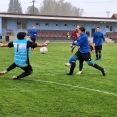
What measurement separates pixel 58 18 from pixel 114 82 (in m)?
44.6

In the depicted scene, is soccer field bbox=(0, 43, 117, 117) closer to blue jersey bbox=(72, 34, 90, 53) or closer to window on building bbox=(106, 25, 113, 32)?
blue jersey bbox=(72, 34, 90, 53)

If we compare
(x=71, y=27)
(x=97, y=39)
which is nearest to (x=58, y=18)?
(x=71, y=27)

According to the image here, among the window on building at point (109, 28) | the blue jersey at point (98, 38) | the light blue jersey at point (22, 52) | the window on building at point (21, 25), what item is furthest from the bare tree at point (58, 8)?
the light blue jersey at point (22, 52)

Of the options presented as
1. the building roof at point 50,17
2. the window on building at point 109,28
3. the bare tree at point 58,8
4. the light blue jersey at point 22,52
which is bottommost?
the light blue jersey at point 22,52

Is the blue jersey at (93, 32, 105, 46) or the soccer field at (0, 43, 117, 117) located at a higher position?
the blue jersey at (93, 32, 105, 46)

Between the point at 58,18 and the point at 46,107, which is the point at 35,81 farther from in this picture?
the point at 58,18

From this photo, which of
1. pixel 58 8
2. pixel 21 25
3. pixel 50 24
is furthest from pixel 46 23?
pixel 58 8

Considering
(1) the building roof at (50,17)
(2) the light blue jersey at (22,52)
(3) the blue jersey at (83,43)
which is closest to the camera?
(2) the light blue jersey at (22,52)

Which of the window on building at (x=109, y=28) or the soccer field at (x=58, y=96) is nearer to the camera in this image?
the soccer field at (x=58, y=96)

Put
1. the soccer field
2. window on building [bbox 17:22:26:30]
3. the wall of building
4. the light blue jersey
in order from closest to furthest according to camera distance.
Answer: the soccer field
the light blue jersey
the wall of building
window on building [bbox 17:22:26:30]

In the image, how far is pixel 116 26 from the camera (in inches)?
2331

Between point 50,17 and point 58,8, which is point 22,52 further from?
point 58,8

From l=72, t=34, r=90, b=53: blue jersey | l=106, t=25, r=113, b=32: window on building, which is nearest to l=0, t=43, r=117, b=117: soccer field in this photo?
l=72, t=34, r=90, b=53: blue jersey

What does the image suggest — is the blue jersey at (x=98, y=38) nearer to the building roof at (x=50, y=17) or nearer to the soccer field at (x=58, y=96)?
the soccer field at (x=58, y=96)
